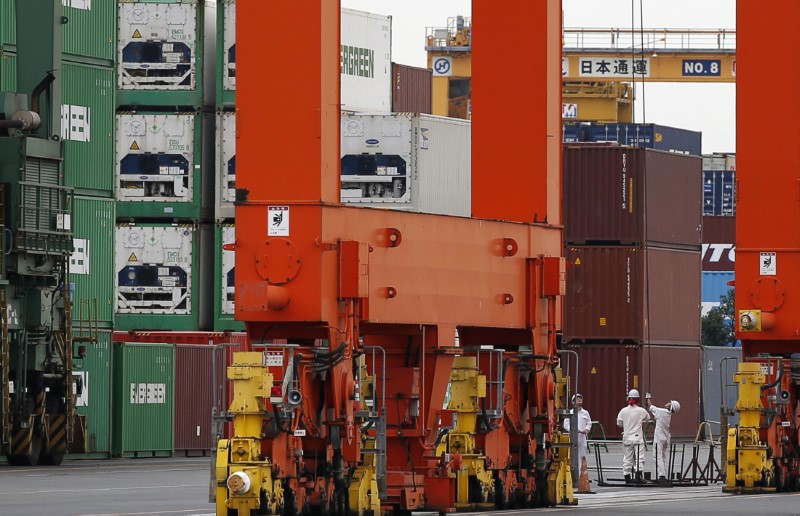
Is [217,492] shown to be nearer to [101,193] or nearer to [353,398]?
[353,398]

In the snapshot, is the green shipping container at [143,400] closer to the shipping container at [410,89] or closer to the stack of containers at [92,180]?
the stack of containers at [92,180]

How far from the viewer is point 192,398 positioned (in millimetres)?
38906

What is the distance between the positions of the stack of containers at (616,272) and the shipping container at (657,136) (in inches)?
822

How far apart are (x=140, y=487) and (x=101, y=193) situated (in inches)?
433

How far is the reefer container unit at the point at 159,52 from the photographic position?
4031 centimetres

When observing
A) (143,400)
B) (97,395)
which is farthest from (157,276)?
(97,395)

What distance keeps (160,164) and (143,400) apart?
5.54m

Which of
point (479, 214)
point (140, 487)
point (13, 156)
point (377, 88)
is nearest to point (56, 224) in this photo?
point (13, 156)

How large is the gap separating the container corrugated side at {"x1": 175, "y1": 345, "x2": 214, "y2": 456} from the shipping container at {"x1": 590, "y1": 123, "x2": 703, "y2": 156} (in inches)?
1278

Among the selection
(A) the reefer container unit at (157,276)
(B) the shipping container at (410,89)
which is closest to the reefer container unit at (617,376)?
(B) the shipping container at (410,89)

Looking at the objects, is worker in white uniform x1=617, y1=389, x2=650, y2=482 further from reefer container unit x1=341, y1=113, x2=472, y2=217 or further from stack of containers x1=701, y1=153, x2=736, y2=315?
stack of containers x1=701, y1=153, x2=736, y2=315

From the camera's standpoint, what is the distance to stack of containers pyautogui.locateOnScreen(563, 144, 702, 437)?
47094mm

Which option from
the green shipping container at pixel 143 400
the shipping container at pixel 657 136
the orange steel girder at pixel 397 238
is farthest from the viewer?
the shipping container at pixel 657 136

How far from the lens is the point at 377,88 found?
1800 inches
